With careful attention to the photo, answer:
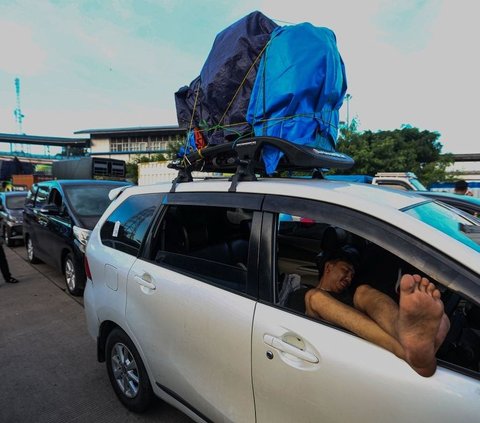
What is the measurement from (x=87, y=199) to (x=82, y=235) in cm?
120

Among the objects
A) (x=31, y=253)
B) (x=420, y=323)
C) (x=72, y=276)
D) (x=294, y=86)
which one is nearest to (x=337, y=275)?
(x=420, y=323)

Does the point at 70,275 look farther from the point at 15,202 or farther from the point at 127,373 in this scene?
the point at 15,202

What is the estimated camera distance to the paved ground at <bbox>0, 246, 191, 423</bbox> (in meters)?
2.70

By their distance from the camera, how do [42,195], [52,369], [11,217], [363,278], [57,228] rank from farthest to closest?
[11,217] < [42,195] < [57,228] < [52,369] < [363,278]

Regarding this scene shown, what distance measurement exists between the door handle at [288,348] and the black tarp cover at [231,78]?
143cm

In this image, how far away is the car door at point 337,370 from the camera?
1232 millimetres

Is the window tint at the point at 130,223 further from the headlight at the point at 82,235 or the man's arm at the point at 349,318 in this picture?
the headlight at the point at 82,235

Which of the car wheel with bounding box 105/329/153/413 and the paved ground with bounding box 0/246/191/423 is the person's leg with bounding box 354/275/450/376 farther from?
the paved ground with bounding box 0/246/191/423

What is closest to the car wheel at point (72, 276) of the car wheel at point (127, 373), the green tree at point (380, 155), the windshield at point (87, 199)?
the windshield at point (87, 199)

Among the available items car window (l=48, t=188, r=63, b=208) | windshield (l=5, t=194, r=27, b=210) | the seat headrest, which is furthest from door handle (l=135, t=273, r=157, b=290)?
windshield (l=5, t=194, r=27, b=210)

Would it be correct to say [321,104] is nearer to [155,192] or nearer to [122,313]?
[155,192]

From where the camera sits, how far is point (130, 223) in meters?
2.76

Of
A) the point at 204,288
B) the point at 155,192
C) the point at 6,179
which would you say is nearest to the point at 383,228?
the point at 204,288

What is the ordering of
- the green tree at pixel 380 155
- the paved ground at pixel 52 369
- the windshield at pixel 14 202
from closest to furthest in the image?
1. the paved ground at pixel 52 369
2. the windshield at pixel 14 202
3. the green tree at pixel 380 155
